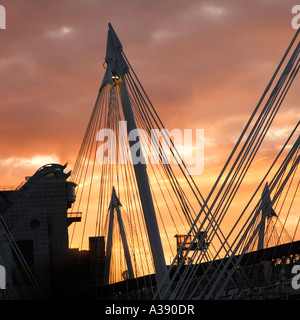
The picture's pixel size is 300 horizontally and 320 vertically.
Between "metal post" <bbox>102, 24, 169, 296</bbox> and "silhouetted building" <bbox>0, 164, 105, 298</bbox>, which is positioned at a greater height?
"silhouetted building" <bbox>0, 164, 105, 298</bbox>

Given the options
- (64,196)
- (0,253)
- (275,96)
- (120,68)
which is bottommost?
(275,96)

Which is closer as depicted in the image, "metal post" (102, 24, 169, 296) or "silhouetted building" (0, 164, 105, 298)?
"metal post" (102, 24, 169, 296)

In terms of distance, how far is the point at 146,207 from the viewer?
36.9 meters

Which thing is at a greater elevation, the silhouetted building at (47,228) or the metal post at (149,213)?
the silhouetted building at (47,228)

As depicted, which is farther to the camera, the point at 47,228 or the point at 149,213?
the point at 47,228

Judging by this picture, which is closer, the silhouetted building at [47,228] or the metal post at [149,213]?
the metal post at [149,213]

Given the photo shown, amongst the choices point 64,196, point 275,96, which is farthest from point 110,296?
point 275,96

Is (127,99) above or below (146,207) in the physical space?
above

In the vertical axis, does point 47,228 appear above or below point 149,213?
above

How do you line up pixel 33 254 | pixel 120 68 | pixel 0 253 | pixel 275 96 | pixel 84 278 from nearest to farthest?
pixel 275 96, pixel 120 68, pixel 0 253, pixel 33 254, pixel 84 278
